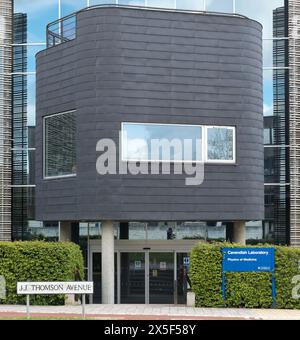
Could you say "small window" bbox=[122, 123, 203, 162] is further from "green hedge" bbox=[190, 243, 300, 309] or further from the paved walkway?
the paved walkway

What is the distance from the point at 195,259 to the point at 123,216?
260cm

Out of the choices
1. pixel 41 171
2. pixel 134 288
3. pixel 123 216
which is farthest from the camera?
pixel 134 288

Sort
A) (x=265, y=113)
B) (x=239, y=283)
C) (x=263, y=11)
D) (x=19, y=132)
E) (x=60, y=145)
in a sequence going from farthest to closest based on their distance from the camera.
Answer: (x=19, y=132) → (x=265, y=113) → (x=263, y=11) → (x=60, y=145) → (x=239, y=283)

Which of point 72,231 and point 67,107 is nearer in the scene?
point 67,107

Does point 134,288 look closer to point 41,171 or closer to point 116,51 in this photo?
point 41,171

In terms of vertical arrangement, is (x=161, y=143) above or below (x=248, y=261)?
above

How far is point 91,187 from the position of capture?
68.7 ft

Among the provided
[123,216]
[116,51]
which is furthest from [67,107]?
[123,216]

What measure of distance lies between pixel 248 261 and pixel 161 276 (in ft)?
21.2

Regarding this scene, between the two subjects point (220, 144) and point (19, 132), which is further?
point (19, 132)

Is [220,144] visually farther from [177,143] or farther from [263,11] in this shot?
[263,11]

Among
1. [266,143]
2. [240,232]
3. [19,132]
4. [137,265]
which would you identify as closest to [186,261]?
[240,232]

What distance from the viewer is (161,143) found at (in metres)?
21.2

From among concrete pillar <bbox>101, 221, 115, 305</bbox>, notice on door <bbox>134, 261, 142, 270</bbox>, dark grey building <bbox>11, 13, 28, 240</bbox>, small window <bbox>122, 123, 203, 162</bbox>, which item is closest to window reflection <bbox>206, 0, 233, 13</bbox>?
small window <bbox>122, 123, 203, 162</bbox>
